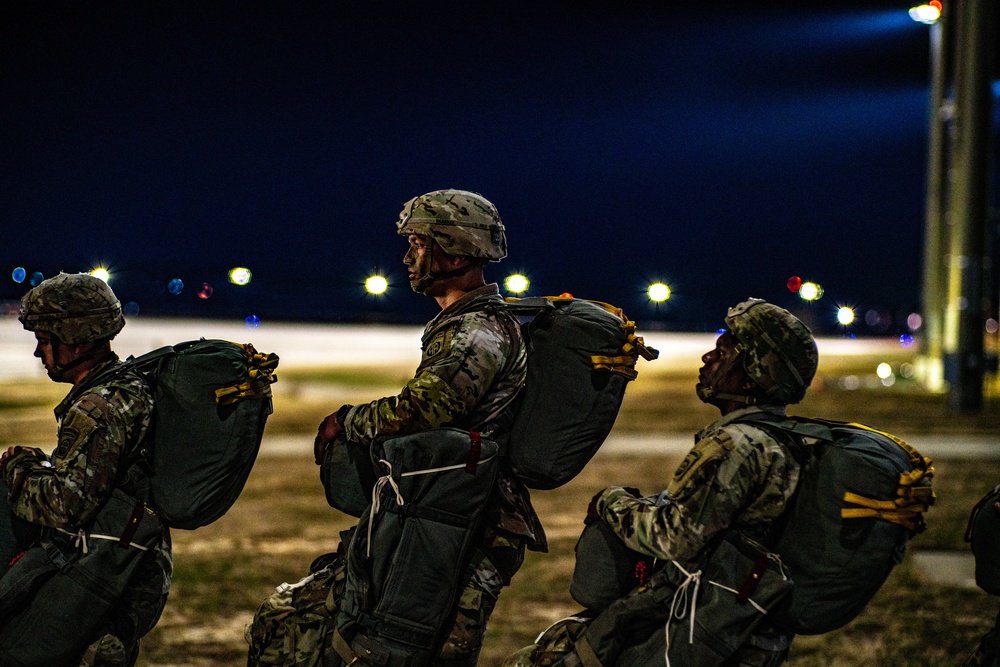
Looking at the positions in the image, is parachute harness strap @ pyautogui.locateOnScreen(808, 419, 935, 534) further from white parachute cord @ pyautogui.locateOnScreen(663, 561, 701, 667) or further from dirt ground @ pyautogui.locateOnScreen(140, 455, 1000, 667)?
dirt ground @ pyautogui.locateOnScreen(140, 455, 1000, 667)

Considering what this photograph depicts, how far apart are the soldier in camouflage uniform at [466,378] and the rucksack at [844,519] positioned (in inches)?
41.6

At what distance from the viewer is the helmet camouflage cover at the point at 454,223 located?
467 cm

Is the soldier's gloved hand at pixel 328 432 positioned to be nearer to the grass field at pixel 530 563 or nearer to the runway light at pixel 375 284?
the runway light at pixel 375 284

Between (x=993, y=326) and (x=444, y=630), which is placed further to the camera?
(x=993, y=326)

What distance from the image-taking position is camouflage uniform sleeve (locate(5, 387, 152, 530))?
4309 mm

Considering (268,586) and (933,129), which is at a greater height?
(933,129)

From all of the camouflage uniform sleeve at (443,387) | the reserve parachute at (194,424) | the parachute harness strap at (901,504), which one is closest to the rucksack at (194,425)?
the reserve parachute at (194,424)

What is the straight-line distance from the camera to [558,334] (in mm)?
4703

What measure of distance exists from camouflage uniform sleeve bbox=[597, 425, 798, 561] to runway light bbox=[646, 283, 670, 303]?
5.82ft

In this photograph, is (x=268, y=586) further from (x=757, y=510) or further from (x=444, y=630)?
(x=757, y=510)

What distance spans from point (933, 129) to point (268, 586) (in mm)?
20872

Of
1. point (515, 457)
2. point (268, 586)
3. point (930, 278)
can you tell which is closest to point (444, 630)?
point (515, 457)

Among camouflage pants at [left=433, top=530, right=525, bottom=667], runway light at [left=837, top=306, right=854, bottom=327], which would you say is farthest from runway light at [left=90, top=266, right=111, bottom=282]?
runway light at [left=837, top=306, right=854, bottom=327]

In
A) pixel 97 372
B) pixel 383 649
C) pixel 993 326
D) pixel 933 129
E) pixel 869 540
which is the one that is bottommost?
pixel 993 326
